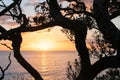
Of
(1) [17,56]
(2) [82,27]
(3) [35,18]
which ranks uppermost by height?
(2) [82,27]

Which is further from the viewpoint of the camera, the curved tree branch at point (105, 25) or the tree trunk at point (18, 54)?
the tree trunk at point (18, 54)

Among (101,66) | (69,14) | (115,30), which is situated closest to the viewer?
(115,30)

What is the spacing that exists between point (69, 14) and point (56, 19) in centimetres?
317

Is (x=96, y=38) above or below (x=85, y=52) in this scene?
below

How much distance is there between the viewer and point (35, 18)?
34.7 feet

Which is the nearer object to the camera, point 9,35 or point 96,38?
point 9,35

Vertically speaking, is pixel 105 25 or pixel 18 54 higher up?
pixel 105 25

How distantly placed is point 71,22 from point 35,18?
4.33 m

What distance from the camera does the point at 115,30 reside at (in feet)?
20.3

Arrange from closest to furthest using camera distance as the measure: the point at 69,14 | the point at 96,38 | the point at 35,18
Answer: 1. the point at 69,14
2. the point at 35,18
3. the point at 96,38

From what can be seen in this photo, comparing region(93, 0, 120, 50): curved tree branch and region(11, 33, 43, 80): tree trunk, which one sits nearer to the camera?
region(93, 0, 120, 50): curved tree branch

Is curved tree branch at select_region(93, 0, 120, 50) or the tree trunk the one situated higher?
curved tree branch at select_region(93, 0, 120, 50)

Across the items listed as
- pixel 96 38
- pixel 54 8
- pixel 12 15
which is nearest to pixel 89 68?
pixel 54 8

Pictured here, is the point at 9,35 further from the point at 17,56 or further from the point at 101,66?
the point at 101,66
